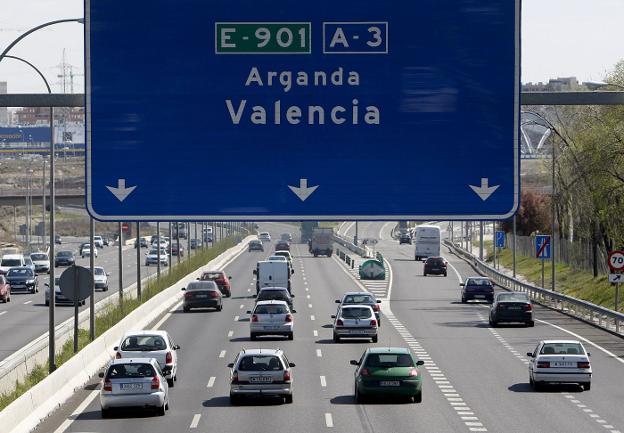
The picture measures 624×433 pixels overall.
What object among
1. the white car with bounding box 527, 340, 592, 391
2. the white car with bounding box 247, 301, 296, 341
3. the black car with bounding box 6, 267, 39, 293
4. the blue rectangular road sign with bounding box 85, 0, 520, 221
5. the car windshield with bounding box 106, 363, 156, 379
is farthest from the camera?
the black car with bounding box 6, 267, 39, 293

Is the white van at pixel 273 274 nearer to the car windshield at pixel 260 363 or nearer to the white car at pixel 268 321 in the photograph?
the white car at pixel 268 321

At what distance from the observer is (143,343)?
141 feet

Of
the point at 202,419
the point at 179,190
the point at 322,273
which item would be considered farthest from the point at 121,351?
the point at 322,273

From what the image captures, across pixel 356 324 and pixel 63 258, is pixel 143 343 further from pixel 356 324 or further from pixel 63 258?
pixel 63 258

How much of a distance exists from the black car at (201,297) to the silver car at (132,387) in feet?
128

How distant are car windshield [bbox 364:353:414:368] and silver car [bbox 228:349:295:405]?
211 centimetres

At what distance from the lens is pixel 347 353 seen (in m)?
51.7

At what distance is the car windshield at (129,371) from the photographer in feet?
116

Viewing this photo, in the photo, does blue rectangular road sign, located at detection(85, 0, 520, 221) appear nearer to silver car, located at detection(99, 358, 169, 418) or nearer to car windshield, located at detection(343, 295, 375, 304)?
silver car, located at detection(99, 358, 169, 418)

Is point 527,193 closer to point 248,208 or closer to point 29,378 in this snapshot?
point 29,378

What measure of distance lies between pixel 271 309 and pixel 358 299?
6.59m

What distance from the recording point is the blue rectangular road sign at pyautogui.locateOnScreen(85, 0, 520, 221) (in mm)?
16125

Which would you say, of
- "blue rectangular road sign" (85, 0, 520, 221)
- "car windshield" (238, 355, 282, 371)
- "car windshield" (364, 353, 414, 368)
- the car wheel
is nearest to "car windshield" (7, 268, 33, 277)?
"car windshield" (238, 355, 282, 371)

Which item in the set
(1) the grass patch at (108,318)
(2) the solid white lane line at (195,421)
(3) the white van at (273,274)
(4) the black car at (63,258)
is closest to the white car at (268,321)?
(1) the grass patch at (108,318)
